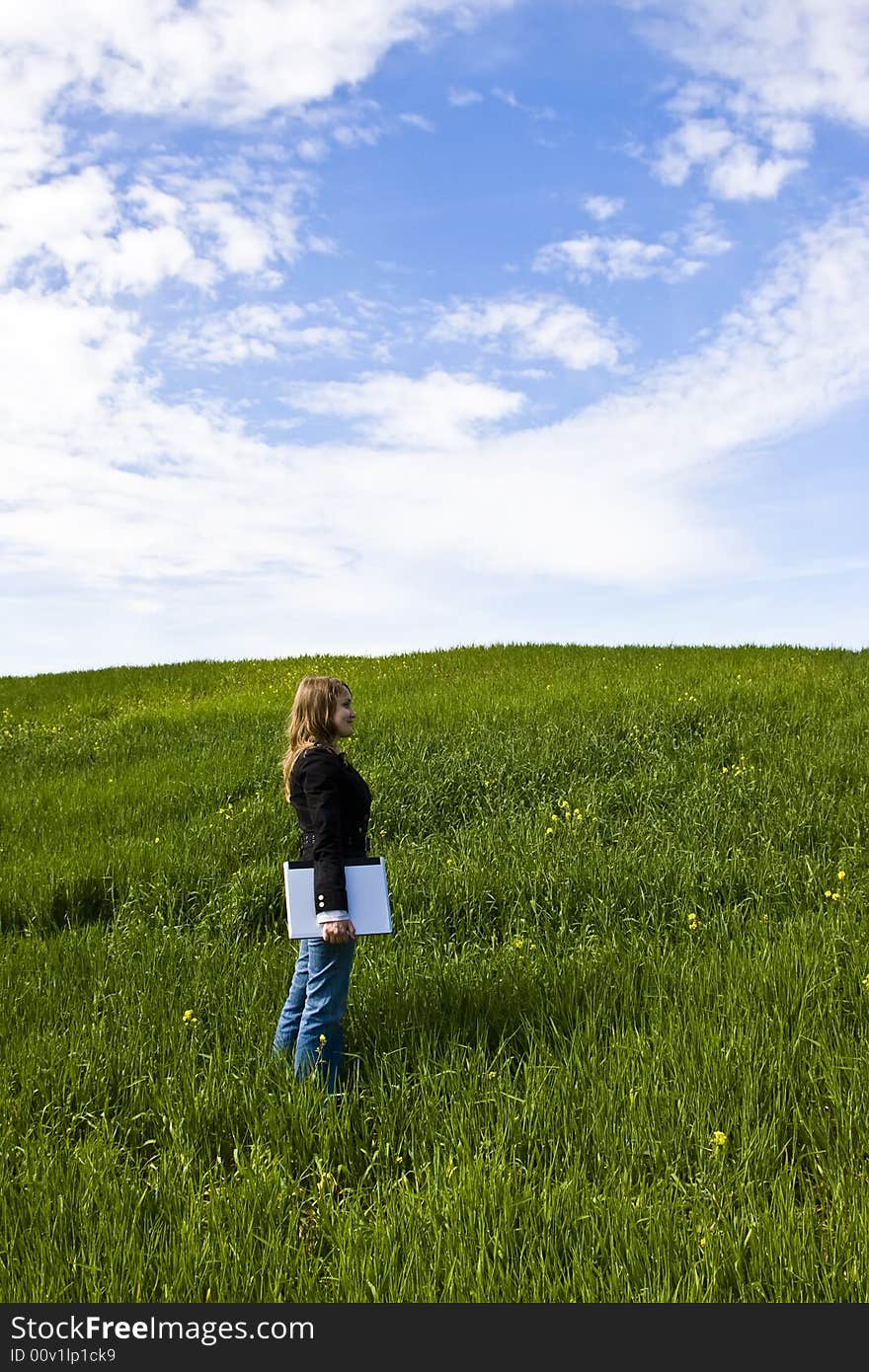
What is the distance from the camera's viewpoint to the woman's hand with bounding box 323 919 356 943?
4590 millimetres

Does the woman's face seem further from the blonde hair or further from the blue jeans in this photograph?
the blue jeans

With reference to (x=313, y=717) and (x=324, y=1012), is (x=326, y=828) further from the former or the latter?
→ (x=324, y=1012)

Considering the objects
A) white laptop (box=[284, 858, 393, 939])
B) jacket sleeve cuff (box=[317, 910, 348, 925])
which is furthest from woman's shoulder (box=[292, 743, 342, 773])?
jacket sleeve cuff (box=[317, 910, 348, 925])

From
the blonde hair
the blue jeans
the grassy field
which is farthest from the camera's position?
the blonde hair

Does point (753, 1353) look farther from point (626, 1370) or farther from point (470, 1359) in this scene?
point (470, 1359)

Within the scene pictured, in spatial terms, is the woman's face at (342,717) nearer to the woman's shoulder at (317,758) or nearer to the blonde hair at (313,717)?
the blonde hair at (313,717)

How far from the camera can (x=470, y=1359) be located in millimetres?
2914

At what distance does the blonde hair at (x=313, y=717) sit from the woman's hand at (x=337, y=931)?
0.84 m

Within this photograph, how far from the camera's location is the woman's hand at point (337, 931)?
15.1 ft

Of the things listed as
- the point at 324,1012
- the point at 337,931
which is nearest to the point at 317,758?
the point at 337,931

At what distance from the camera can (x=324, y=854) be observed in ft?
15.5

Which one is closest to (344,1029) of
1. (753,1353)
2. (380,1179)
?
(380,1179)

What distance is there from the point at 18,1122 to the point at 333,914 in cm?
184

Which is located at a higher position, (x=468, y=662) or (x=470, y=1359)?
(x=468, y=662)
